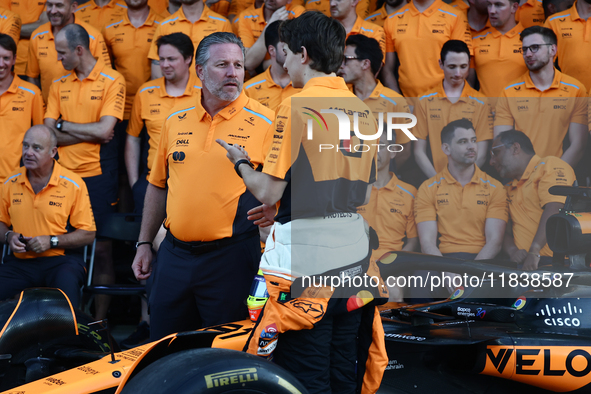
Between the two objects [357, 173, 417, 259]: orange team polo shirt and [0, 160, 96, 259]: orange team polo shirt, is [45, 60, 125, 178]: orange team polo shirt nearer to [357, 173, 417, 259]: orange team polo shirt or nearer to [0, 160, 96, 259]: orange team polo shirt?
[0, 160, 96, 259]: orange team polo shirt

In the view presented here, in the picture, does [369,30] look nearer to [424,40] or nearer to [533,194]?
[424,40]

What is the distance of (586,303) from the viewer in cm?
264

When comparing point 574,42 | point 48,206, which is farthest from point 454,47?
point 48,206

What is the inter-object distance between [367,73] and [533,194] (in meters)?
1.58

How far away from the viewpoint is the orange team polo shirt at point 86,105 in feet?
16.8

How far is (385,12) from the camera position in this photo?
5.75m

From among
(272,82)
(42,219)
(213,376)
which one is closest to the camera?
(213,376)

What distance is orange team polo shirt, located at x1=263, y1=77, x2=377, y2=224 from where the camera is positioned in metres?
1.98

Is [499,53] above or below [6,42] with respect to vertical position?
above

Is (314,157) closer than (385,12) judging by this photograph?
Yes

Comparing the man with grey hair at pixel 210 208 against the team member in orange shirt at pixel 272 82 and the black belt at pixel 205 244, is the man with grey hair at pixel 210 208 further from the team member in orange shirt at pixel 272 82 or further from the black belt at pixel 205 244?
the team member in orange shirt at pixel 272 82

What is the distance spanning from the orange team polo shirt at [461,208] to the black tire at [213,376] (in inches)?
110

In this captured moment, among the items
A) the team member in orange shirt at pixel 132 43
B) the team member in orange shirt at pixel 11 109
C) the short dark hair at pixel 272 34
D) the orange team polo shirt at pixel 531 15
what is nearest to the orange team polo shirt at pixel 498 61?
the orange team polo shirt at pixel 531 15

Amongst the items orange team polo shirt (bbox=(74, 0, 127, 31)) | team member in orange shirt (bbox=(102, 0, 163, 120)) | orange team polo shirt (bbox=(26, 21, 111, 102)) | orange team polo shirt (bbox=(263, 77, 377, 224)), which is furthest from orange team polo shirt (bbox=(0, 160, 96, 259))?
orange team polo shirt (bbox=(263, 77, 377, 224))
